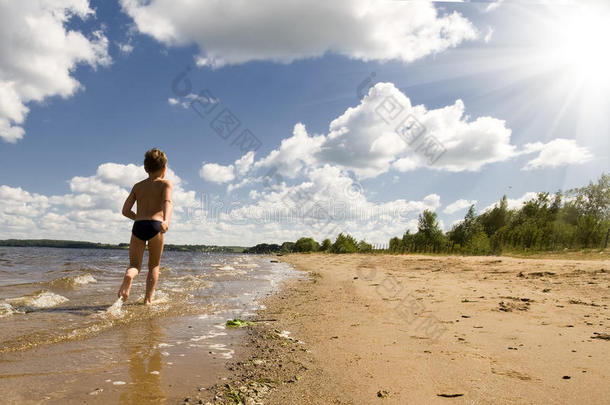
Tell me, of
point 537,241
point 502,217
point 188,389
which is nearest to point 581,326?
point 188,389

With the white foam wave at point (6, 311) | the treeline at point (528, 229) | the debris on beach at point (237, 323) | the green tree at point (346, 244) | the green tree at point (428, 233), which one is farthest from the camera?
the green tree at point (346, 244)

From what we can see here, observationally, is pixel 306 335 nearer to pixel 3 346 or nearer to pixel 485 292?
pixel 3 346

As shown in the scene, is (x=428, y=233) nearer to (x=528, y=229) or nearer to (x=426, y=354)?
(x=528, y=229)

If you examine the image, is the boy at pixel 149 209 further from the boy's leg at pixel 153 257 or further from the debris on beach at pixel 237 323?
the debris on beach at pixel 237 323

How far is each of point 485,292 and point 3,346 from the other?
9069 mm

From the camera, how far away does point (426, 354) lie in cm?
360

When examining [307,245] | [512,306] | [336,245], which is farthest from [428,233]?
[307,245]

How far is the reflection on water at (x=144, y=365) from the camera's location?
2.42 metres

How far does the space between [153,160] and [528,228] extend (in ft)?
131

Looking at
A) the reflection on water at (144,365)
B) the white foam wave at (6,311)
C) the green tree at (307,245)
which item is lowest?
the green tree at (307,245)

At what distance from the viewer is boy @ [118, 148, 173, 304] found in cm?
567

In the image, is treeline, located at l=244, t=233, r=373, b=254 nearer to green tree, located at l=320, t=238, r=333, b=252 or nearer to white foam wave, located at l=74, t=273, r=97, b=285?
green tree, located at l=320, t=238, r=333, b=252

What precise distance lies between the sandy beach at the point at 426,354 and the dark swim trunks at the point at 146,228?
245 centimetres

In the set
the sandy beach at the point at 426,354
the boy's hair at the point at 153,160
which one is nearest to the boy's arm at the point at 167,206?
the boy's hair at the point at 153,160
